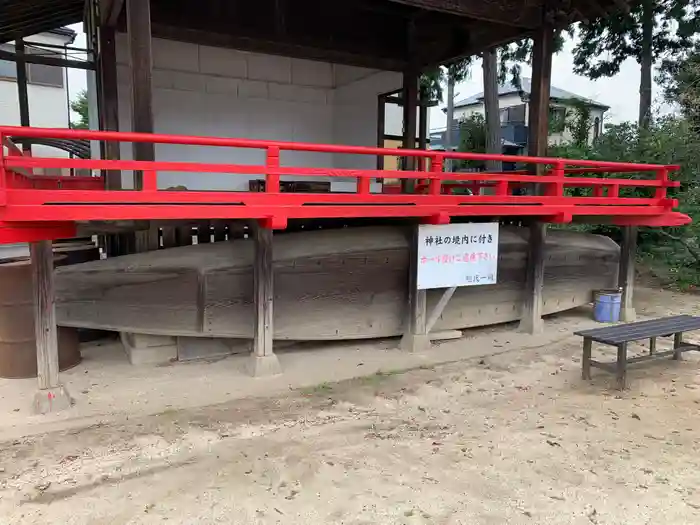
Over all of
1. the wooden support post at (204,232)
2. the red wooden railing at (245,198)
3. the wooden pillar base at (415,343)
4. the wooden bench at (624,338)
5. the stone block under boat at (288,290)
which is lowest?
the wooden pillar base at (415,343)

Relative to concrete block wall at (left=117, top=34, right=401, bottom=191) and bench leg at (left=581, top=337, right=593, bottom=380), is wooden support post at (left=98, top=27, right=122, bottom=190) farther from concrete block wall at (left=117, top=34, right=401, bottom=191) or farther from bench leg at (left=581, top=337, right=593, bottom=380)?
bench leg at (left=581, top=337, right=593, bottom=380)

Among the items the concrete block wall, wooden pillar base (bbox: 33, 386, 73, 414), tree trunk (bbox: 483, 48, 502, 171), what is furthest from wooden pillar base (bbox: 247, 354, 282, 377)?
tree trunk (bbox: 483, 48, 502, 171)

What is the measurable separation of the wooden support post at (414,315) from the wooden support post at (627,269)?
13.4ft

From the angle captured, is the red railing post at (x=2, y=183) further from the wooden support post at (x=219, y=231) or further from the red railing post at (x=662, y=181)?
the red railing post at (x=662, y=181)

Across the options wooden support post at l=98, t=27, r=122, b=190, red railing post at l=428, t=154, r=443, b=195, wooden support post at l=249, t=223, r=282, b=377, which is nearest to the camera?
wooden support post at l=249, t=223, r=282, b=377

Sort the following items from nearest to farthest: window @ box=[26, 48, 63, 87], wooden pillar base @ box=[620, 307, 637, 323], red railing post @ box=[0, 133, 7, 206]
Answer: red railing post @ box=[0, 133, 7, 206], wooden pillar base @ box=[620, 307, 637, 323], window @ box=[26, 48, 63, 87]

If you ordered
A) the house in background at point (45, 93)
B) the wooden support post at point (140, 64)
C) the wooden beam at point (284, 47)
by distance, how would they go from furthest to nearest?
the house in background at point (45, 93) → the wooden beam at point (284, 47) → the wooden support post at point (140, 64)

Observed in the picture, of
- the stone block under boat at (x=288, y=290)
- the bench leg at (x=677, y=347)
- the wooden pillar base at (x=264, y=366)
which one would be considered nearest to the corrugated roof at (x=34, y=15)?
the stone block under boat at (x=288, y=290)

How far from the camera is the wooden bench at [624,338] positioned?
5.40 m

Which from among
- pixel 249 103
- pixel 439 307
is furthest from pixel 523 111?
pixel 439 307

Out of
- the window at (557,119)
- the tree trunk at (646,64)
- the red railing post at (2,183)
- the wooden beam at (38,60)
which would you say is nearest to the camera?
the red railing post at (2,183)

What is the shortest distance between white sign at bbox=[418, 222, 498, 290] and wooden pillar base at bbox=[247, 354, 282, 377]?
6.78 ft

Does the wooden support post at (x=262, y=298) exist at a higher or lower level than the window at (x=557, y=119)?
lower

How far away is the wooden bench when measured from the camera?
5.40 m
